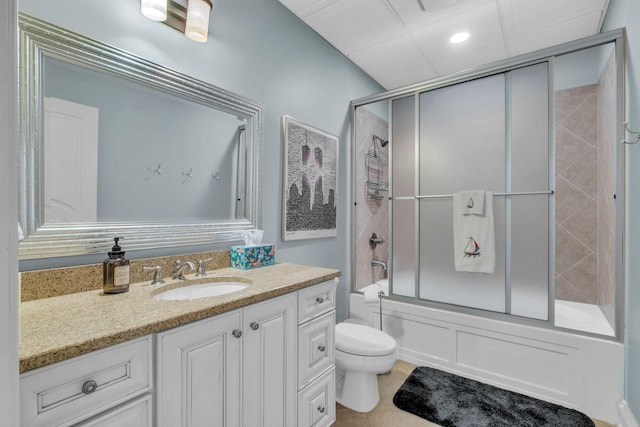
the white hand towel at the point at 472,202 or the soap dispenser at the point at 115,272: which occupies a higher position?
the white hand towel at the point at 472,202

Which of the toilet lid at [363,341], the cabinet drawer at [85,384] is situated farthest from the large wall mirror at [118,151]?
the toilet lid at [363,341]

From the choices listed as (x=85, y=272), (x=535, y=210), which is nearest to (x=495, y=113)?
(x=535, y=210)

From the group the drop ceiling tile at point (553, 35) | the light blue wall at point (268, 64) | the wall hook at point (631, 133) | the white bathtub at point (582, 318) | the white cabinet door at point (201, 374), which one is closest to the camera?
the white cabinet door at point (201, 374)

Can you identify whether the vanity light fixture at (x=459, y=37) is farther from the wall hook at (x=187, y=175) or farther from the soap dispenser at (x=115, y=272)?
the soap dispenser at (x=115, y=272)

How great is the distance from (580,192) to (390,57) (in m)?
2.17

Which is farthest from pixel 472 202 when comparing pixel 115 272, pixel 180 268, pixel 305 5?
pixel 115 272

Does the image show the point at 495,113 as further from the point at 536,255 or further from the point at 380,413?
the point at 380,413

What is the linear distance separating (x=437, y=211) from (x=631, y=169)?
1.06 metres

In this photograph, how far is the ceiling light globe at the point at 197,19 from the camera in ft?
4.56

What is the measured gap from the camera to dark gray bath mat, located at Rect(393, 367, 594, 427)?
1.70 m

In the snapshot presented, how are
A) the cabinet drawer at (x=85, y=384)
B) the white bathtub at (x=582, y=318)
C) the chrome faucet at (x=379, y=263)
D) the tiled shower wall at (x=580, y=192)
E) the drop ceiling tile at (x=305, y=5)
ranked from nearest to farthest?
the cabinet drawer at (x=85, y=384), the white bathtub at (x=582, y=318), the drop ceiling tile at (x=305, y=5), the tiled shower wall at (x=580, y=192), the chrome faucet at (x=379, y=263)

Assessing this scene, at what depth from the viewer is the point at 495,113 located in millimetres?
2062

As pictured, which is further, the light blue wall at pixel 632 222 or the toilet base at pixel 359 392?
the toilet base at pixel 359 392

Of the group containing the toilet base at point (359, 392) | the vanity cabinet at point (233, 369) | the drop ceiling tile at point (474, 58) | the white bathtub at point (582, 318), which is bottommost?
the toilet base at point (359, 392)
